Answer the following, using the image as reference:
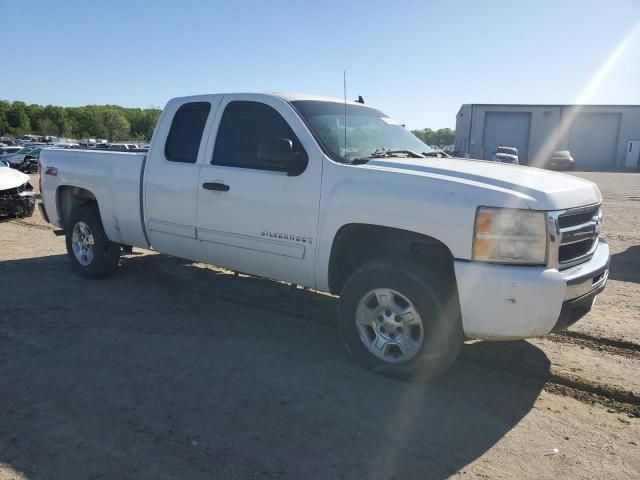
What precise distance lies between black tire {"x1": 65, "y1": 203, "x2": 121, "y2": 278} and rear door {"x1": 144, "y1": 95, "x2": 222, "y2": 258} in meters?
0.98

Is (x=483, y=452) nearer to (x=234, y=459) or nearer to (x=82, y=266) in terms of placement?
(x=234, y=459)

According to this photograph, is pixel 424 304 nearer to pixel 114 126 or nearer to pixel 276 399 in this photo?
pixel 276 399

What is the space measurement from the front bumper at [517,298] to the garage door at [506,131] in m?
45.7

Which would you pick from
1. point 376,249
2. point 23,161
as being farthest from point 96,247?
point 23,161

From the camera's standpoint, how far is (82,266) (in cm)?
640

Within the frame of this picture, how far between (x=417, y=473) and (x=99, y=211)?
15.9 ft

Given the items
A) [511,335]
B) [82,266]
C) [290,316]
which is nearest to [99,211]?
[82,266]

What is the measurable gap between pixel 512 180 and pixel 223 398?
2.44 metres

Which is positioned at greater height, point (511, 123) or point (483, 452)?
point (511, 123)

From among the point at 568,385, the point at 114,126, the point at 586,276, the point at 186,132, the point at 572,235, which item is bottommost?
the point at 568,385

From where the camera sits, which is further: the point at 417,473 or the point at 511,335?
the point at 511,335

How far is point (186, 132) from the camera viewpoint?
17.2ft

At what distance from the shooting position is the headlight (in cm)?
328

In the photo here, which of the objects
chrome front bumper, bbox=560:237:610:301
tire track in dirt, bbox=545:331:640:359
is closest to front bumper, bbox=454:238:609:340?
chrome front bumper, bbox=560:237:610:301
